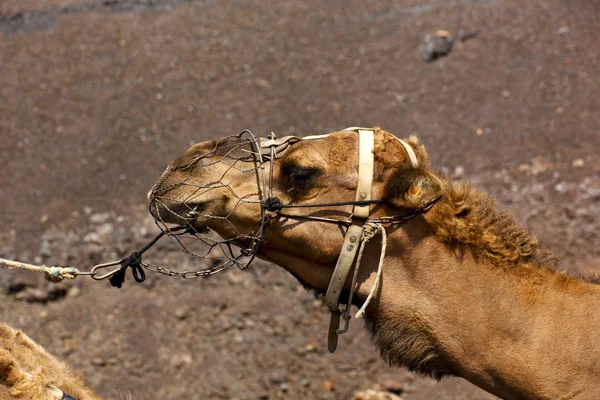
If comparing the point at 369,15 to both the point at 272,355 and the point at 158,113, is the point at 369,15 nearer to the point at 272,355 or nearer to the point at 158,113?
the point at 158,113

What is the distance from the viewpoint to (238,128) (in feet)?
25.3

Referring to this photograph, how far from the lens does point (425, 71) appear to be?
26.5 feet

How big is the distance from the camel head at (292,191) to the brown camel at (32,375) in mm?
979

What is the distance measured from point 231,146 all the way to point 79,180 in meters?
4.86

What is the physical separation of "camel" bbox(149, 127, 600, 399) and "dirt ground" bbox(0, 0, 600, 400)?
2.73 metres

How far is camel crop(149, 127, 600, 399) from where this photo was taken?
9.49 ft

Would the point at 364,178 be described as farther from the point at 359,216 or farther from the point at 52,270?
the point at 52,270

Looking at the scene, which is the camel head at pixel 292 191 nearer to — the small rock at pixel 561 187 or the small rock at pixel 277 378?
the small rock at pixel 277 378

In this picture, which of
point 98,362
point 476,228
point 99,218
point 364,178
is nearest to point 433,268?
point 476,228

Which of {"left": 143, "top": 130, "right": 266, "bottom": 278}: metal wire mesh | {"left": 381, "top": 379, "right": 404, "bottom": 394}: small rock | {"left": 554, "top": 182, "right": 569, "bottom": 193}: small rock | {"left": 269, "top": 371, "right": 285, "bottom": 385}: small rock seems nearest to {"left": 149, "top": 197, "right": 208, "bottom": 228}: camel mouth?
{"left": 143, "top": 130, "right": 266, "bottom": 278}: metal wire mesh

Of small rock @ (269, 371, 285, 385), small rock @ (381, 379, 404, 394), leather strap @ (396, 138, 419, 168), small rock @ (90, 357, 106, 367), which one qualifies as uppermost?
leather strap @ (396, 138, 419, 168)

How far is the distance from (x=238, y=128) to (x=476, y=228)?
203 inches

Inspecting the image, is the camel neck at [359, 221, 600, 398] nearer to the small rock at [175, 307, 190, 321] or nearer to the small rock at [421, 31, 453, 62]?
the small rock at [175, 307, 190, 321]

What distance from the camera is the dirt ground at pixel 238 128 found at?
595 cm
